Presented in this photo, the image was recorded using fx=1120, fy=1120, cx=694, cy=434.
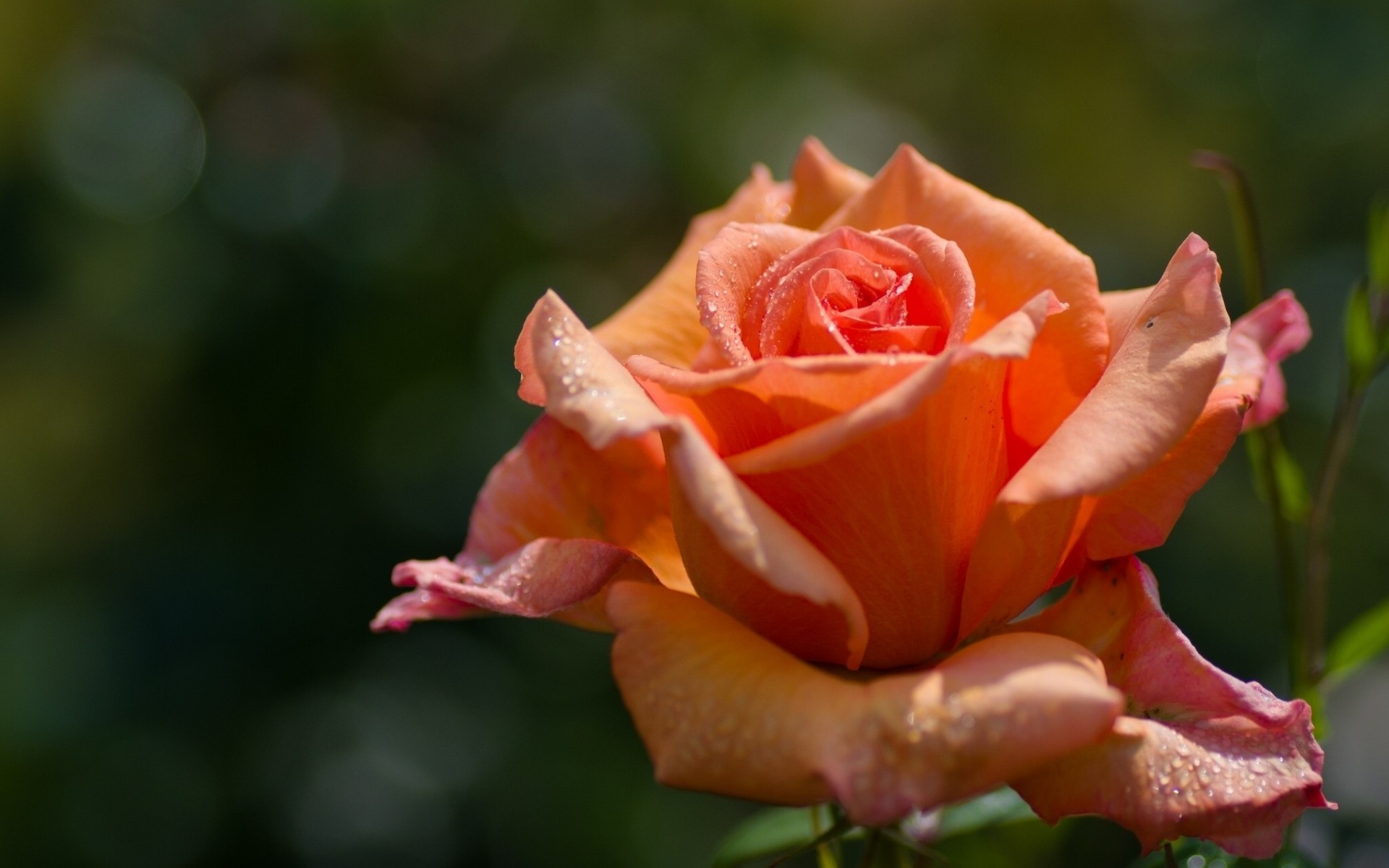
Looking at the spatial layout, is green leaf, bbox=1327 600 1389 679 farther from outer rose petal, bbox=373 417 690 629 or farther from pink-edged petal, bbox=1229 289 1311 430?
outer rose petal, bbox=373 417 690 629

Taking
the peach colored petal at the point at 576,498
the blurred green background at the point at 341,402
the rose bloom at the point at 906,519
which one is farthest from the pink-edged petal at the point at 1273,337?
the blurred green background at the point at 341,402

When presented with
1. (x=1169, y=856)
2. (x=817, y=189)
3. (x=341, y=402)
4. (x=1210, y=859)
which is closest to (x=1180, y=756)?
(x=1169, y=856)

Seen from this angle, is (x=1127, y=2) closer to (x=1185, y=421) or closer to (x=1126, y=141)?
(x=1126, y=141)

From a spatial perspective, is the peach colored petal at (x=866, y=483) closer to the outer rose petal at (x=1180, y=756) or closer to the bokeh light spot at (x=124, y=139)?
the outer rose petal at (x=1180, y=756)

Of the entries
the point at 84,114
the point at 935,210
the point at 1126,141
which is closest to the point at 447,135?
the point at 84,114

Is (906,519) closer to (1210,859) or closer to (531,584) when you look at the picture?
(531,584)
